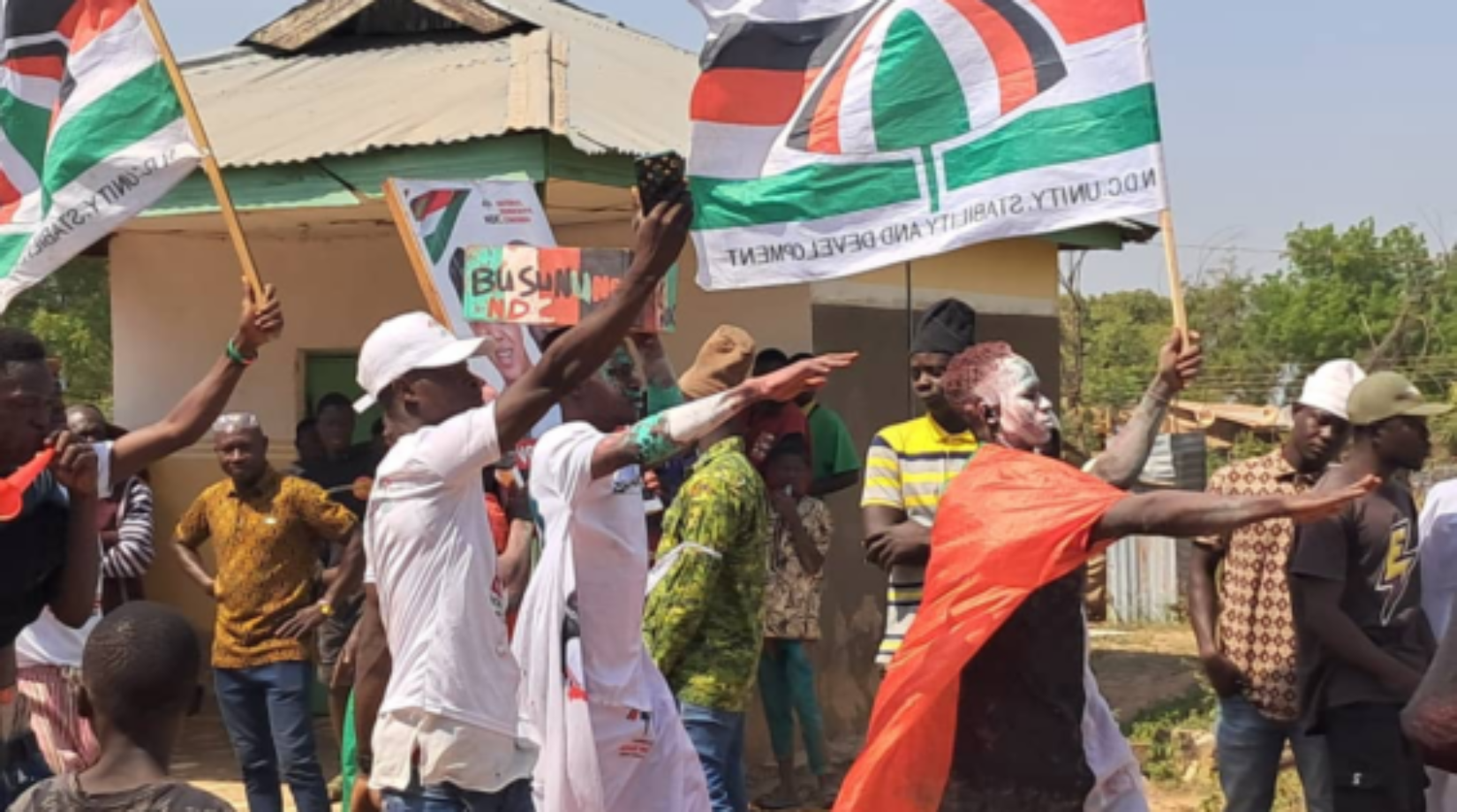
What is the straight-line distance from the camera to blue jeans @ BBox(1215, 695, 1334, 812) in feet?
20.7

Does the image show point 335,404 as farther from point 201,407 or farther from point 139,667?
point 139,667

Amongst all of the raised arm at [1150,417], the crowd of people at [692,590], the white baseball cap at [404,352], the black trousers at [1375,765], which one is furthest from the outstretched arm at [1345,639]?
the white baseball cap at [404,352]

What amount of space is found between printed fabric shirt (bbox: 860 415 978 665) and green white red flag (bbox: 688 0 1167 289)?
41.3 inches

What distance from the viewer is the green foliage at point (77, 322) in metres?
25.2

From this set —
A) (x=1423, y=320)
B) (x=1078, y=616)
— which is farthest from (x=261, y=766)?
(x=1423, y=320)

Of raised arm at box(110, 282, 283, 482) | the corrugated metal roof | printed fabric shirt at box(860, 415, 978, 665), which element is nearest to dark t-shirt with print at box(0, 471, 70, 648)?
raised arm at box(110, 282, 283, 482)

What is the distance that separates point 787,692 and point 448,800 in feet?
14.5

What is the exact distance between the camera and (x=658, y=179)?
15.1 feet

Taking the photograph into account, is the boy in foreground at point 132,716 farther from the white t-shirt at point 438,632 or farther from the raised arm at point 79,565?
the raised arm at point 79,565

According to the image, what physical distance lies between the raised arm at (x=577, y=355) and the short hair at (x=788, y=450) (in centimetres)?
424

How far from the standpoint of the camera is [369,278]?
1127 cm

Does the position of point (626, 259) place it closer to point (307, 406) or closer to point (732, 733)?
point (732, 733)

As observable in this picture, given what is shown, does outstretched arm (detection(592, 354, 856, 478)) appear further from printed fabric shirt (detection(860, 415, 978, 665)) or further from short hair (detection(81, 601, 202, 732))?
printed fabric shirt (detection(860, 415, 978, 665))

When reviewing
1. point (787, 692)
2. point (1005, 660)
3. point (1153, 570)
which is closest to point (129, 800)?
point (1005, 660)
